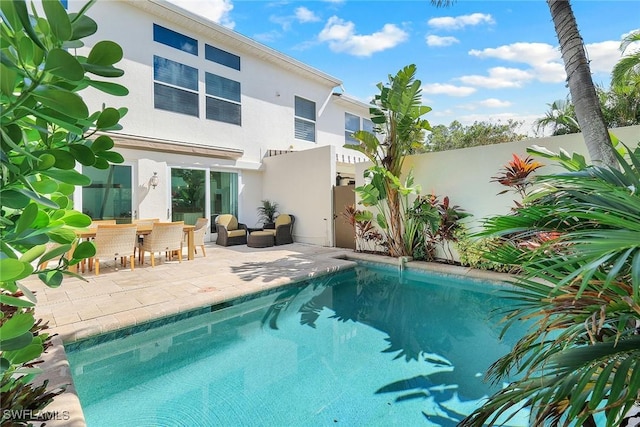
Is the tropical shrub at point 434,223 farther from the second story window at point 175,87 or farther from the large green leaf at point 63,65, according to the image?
the second story window at point 175,87

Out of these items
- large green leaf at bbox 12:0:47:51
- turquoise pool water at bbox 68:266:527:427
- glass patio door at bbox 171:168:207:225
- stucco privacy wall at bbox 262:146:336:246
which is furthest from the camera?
stucco privacy wall at bbox 262:146:336:246

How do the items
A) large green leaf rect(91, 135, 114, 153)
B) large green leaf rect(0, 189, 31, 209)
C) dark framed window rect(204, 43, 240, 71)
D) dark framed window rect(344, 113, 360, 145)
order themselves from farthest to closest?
dark framed window rect(344, 113, 360, 145) → dark framed window rect(204, 43, 240, 71) → large green leaf rect(91, 135, 114, 153) → large green leaf rect(0, 189, 31, 209)

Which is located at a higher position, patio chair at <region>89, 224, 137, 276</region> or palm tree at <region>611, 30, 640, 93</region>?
palm tree at <region>611, 30, 640, 93</region>

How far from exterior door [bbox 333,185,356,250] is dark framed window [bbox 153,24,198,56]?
8.40 m

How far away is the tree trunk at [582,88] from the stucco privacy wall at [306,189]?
8.60 m

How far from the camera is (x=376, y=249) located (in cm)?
1147

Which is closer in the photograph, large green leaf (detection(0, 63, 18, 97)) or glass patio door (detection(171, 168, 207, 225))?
large green leaf (detection(0, 63, 18, 97))

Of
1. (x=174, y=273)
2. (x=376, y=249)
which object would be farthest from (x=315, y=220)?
(x=174, y=273)

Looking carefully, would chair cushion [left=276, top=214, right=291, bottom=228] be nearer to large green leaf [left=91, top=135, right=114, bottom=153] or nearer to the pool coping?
the pool coping

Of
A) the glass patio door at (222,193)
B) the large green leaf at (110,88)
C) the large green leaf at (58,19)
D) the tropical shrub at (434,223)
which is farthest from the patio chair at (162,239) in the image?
the large green leaf at (58,19)

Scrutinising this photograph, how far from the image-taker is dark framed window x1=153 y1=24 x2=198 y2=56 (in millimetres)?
11602

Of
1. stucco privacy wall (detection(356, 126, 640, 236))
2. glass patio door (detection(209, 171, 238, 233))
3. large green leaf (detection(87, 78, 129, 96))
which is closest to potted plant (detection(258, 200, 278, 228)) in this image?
glass patio door (detection(209, 171, 238, 233))

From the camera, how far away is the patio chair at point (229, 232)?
1297cm

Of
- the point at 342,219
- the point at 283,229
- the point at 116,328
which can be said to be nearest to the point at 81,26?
the point at 116,328
